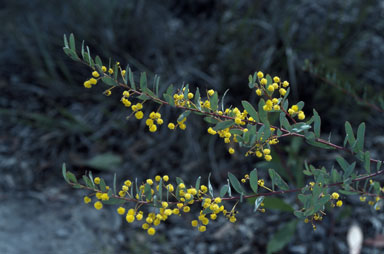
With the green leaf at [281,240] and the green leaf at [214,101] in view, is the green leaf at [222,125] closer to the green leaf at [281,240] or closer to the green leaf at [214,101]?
the green leaf at [214,101]

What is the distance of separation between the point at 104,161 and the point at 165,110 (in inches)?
17.2

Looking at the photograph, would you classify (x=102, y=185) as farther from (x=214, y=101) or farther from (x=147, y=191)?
(x=214, y=101)

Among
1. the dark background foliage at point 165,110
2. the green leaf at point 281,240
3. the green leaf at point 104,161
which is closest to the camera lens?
the green leaf at point 281,240

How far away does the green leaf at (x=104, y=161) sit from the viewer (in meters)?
2.03

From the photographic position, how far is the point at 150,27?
2461mm

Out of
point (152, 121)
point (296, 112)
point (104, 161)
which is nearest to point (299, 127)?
point (296, 112)

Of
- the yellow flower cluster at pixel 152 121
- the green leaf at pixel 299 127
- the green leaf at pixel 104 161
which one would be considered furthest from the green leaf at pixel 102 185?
the green leaf at pixel 104 161

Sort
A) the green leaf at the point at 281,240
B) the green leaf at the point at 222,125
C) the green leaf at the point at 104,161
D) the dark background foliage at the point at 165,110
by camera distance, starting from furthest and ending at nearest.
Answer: the green leaf at the point at 104,161
the dark background foliage at the point at 165,110
the green leaf at the point at 281,240
the green leaf at the point at 222,125

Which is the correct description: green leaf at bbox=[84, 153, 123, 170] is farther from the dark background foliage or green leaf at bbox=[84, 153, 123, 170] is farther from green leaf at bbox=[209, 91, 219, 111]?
green leaf at bbox=[209, 91, 219, 111]

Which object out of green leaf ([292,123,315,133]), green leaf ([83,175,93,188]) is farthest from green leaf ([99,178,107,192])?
green leaf ([292,123,315,133])

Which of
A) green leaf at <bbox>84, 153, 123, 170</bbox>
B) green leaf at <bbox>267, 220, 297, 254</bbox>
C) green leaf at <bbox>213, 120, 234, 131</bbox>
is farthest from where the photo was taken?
green leaf at <bbox>84, 153, 123, 170</bbox>

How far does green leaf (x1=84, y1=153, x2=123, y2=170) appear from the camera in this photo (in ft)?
6.66

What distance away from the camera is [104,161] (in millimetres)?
2053

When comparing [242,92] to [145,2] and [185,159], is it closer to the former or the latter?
[185,159]
